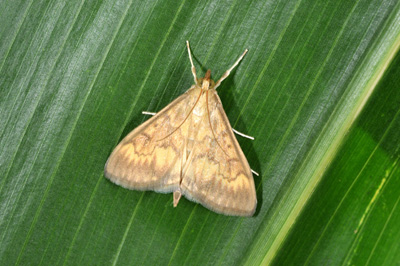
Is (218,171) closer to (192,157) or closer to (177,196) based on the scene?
(192,157)

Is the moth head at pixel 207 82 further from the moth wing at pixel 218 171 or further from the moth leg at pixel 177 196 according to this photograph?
the moth leg at pixel 177 196

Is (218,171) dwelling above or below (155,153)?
above

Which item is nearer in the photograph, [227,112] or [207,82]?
[207,82]

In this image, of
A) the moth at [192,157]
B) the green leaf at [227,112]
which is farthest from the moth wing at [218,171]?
the green leaf at [227,112]

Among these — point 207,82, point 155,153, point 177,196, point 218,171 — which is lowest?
point 177,196

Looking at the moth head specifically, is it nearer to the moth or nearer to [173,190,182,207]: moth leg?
the moth

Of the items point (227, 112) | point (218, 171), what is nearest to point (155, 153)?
point (218, 171)
